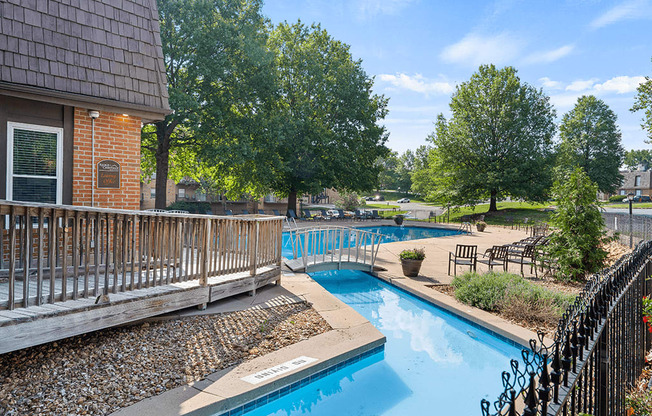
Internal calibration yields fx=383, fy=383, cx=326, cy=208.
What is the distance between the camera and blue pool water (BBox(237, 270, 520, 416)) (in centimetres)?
478

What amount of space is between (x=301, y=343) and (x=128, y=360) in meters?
2.19

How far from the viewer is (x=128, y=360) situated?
4465 millimetres

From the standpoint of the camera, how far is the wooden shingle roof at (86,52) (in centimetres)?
622

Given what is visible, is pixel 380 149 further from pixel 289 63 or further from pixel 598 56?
pixel 598 56

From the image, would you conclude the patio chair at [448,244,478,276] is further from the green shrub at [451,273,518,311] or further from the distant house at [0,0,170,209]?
the distant house at [0,0,170,209]

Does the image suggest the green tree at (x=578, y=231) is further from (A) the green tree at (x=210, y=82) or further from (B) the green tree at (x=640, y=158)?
(B) the green tree at (x=640, y=158)

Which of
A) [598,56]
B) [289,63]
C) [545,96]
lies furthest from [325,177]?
[545,96]

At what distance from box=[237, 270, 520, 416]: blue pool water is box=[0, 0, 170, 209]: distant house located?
5.30 m

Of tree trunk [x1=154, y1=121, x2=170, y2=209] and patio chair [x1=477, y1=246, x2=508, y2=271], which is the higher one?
tree trunk [x1=154, y1=121, x2=170, y2=209]

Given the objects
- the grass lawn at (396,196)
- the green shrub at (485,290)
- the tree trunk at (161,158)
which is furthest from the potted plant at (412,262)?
the grass lawn at (396,196)

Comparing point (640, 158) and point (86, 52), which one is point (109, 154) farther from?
point (640, 158)

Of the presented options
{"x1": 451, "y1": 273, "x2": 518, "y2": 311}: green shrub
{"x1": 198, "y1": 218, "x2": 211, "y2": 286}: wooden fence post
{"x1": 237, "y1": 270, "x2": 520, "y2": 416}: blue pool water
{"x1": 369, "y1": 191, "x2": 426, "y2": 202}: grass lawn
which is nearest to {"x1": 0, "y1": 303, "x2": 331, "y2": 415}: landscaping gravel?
{"x1": 198, "y1": 218, "x2": 211, "y2": 286}: wooden fence post

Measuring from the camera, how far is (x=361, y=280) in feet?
36.4

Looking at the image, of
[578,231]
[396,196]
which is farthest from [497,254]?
[396,196]
